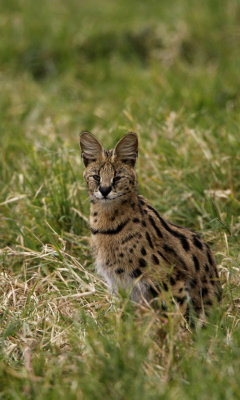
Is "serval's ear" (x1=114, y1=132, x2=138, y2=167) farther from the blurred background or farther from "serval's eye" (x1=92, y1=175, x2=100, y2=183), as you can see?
the blurred background

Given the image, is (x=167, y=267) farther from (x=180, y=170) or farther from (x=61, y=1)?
(x=61, y=1)

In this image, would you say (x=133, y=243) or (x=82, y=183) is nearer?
(x=133, y=243)

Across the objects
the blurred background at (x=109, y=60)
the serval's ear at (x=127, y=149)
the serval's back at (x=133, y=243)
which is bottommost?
the serval's back at (x=133, y=243)

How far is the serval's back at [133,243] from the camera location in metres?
4.22

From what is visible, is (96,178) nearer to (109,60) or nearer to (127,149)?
(127,149)

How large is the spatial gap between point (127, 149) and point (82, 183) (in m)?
1.32

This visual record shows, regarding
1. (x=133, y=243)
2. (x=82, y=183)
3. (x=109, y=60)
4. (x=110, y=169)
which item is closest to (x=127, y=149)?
(x=110, y=169)

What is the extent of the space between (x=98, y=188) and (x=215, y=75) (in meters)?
4.21

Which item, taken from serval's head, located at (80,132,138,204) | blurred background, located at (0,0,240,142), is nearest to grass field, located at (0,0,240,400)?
blurred background, located at (0,0,240,142)

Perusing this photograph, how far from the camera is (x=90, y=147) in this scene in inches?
173

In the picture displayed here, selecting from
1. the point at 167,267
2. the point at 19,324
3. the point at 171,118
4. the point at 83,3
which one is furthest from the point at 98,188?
the point at 83,3

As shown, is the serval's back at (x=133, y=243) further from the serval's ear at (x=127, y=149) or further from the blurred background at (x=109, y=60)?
the blurred background at (x=109, y=60)

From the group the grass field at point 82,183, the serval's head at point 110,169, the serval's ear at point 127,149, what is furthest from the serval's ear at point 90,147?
the grass field at point 82,183

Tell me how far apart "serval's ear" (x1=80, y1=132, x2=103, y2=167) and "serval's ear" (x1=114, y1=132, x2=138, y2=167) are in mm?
126
